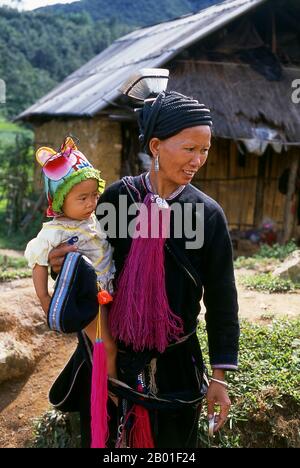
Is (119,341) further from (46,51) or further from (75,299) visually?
(46,51)

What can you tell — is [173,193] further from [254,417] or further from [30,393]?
[30,393]

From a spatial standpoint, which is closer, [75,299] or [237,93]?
[75,299]

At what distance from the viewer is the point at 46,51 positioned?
3278cm

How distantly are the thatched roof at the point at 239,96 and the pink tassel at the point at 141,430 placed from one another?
277 inches

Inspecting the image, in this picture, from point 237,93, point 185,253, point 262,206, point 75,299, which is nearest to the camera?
point 75,299

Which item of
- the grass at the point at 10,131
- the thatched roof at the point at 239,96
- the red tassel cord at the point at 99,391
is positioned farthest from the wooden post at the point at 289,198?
the grass at the point at 10,131

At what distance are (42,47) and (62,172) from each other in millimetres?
33210

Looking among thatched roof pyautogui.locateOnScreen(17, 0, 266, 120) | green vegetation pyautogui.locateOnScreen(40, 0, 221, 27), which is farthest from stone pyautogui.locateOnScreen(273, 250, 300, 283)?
green vegetation pyautogui.locateOnScreen(40, 0, 221, 27)

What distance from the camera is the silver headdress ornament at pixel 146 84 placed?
216 cm

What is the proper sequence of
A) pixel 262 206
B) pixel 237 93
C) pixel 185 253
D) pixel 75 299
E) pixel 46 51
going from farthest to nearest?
1. pixel 46 51
2. pixel 262 206
3. pixel 237 93
4. pixel 185 253
5. pixel 75 299

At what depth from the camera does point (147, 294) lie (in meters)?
2.05

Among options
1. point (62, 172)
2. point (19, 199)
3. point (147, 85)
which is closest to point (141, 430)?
point (62, 172)

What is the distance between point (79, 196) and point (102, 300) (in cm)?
38
